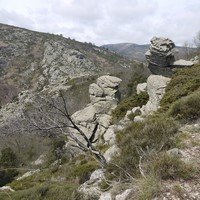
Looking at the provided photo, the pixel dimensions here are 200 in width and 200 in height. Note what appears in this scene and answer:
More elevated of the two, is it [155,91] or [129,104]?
[155,91]

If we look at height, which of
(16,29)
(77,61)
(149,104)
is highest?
(16,29)

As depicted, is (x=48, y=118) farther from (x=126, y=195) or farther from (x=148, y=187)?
(x=148, y=187)

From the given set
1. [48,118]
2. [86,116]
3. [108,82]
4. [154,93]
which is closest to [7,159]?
[86,116]

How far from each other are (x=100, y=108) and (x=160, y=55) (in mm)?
6815

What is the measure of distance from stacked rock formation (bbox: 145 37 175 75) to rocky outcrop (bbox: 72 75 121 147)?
5312 millimetres

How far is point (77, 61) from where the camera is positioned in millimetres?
110312

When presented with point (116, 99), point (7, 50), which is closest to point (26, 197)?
point (116, 99)

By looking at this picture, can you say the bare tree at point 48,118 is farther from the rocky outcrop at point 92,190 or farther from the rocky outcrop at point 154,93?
the rocky outcrop at point 154,93

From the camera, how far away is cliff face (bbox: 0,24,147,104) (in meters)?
99.2

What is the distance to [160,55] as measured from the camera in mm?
24719

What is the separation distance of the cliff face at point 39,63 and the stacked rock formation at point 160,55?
65.0 meters

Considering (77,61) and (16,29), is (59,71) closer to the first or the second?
(77,61)

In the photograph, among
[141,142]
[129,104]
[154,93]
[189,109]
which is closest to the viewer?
[141,142]

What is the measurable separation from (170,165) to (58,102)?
4.80m
